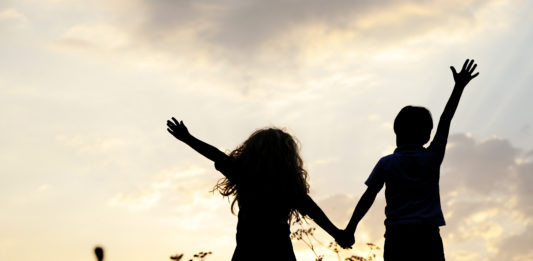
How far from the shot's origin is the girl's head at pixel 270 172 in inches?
203

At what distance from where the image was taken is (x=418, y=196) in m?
4.88

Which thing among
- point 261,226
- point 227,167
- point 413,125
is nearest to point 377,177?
point 413,125

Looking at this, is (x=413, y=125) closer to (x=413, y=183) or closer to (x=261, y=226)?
(x=413, y=183)

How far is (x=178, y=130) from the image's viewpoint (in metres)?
5.45

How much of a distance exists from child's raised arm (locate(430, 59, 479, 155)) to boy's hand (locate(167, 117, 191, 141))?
245 cm

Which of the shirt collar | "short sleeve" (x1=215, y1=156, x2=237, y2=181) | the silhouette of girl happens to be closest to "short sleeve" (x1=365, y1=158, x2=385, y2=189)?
the shirt collar

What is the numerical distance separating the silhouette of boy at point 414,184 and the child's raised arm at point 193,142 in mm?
1546

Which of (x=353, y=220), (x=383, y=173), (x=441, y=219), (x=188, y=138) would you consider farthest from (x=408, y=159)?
(x=188, y=138)

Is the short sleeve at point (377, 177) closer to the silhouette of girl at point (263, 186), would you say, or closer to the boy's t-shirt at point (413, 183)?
the boy's t-shirt at point (413, 183)

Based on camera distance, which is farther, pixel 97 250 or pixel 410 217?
pixel 410 217

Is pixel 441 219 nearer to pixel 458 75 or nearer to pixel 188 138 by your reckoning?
pixel 458 75

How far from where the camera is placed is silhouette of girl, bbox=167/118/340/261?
5.06 m

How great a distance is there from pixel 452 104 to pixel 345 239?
1.88 meters

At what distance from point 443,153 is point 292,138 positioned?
4.89ft
